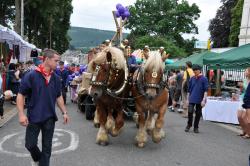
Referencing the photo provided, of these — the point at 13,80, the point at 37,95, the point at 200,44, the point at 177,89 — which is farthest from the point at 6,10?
the point at 37,95

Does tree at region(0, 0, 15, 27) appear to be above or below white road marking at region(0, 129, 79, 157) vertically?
above

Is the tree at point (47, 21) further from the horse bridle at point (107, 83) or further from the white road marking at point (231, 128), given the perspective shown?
the horse bridle at point (107, 83)

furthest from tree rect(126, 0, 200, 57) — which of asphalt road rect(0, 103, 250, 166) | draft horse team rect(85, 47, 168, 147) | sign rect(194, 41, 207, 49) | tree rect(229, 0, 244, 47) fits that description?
draft horse team rect(85, 47, 168, 147)

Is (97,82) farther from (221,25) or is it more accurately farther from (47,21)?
(221,25)

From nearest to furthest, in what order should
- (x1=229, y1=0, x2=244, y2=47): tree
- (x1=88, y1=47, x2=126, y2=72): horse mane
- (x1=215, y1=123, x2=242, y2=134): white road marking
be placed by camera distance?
(x1=88, y1=47, x2=126, y2=72): horse mane, (x1=215, y1=123, x2=242, y2=134): white road marking, (x1=229, y1=0, x2=244, y2=47): tree

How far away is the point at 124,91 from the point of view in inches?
311

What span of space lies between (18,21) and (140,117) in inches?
803

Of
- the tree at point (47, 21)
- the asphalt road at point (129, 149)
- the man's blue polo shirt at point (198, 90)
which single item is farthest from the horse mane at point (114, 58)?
the tree at point (47, 21)

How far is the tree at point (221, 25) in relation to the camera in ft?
184

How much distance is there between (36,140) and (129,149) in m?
2.82

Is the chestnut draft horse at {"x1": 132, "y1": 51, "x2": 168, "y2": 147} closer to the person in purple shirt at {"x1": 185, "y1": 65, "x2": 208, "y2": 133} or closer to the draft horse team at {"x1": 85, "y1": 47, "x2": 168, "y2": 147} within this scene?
the draft horse team at {"x1": 85, "y1": 47, "x2": 168, "y2": 147}

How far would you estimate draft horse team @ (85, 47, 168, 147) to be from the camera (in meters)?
7.12

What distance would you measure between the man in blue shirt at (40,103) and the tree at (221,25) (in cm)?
5315

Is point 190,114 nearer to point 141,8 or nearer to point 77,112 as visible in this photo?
point 77,112
